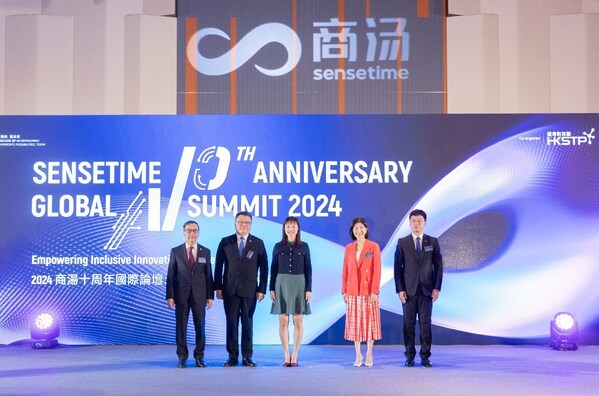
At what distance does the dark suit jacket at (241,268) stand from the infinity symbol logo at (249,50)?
2.83m

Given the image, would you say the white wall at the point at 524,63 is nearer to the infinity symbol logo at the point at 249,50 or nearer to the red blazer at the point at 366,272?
the infinity symbol logo at the point at 249,50

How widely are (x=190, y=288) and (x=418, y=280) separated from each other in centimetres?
204

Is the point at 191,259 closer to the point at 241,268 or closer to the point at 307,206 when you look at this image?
the point at 241,268

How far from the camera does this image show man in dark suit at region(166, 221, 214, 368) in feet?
21.4

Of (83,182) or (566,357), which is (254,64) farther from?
(566,357)

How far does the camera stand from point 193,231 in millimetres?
6695

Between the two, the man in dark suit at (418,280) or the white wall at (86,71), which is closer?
the man in dark suit at (418,280)

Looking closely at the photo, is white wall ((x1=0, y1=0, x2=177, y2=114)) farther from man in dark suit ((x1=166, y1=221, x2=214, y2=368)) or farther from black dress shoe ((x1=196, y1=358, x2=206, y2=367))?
black dress shoe ((x1=196, y1=358, x2=206, y2=367))

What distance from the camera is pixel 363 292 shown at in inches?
259

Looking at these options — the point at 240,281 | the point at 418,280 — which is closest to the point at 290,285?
the point at 240,281

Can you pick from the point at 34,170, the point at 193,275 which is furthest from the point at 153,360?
the point at 34,170

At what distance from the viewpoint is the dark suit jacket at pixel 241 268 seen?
664 cm

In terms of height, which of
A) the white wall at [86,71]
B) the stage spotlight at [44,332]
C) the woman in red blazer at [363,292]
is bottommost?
the stage spotlight at [44,332]

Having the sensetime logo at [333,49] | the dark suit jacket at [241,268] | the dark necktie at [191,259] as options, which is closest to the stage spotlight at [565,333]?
the dark suit jacket at [241,268]
